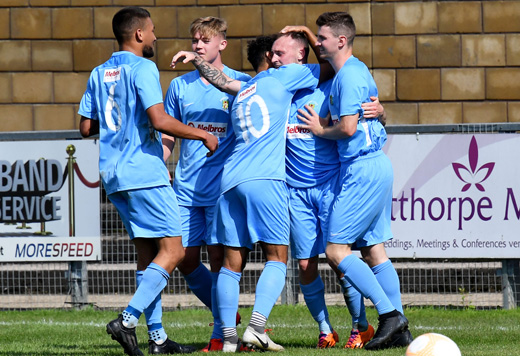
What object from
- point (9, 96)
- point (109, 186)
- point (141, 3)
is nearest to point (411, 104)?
point (141, 3)

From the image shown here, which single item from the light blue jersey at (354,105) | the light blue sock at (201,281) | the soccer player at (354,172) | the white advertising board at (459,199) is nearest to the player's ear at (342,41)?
the soccer player at (354,172)

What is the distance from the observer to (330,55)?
19.8ft

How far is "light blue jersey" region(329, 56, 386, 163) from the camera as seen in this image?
5.83 meters

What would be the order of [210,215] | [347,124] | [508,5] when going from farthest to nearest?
[508,5], [210,215], [347,124]

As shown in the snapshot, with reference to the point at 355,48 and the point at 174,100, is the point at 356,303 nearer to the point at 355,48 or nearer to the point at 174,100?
the point at 174,100

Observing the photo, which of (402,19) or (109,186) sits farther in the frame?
(402,19)

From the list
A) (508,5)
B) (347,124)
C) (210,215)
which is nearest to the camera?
(347,124)

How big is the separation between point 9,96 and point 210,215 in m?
7.42

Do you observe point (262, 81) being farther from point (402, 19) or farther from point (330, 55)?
point (402, 19)

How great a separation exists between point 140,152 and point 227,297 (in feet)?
3.51

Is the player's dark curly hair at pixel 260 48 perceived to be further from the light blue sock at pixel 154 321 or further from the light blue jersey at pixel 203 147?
the light blue sock at pixel 154 321

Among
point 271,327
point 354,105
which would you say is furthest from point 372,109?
point 271,327

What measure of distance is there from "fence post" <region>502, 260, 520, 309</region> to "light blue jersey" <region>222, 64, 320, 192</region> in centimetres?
399

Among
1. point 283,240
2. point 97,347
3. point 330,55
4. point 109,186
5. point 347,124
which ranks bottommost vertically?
point 97,347
